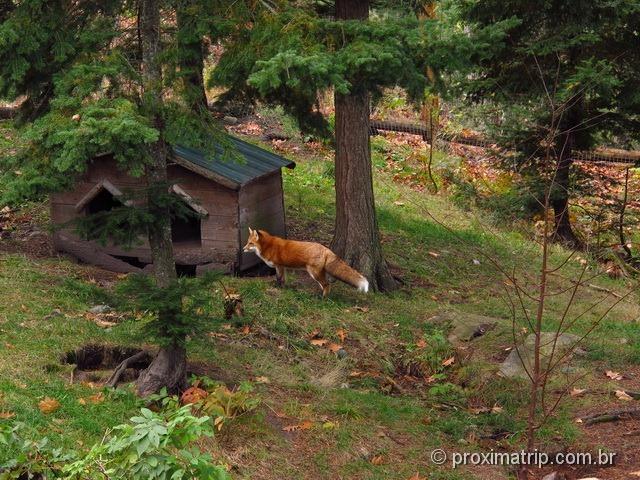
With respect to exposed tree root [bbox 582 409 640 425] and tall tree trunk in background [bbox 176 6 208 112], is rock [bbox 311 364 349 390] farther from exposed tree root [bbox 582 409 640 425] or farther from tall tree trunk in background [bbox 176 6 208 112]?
tall tree trunk in background [bbox 176 6 208 112]

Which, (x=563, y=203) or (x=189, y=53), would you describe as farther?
(x=563, y=203)

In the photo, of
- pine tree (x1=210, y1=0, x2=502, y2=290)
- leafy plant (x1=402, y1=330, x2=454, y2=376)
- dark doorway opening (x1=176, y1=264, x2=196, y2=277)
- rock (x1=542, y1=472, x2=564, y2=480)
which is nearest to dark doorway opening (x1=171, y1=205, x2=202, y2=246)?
dark doorway opening (x1=176, y1=264, x2=196, y2=277)

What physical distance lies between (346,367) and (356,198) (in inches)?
135

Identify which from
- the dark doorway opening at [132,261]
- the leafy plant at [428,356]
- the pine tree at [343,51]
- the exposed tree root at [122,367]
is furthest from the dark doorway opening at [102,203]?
the leafy plant at [428,356]

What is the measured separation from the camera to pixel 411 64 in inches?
393

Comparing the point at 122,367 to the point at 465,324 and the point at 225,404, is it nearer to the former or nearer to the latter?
the point at 225,404

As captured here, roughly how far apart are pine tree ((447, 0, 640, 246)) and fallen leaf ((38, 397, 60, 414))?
835 centimetres

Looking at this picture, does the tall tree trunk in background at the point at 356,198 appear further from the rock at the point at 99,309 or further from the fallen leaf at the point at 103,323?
the fallen leaf at the point at 103,323

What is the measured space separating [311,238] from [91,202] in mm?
3624

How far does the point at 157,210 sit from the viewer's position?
7742 mm

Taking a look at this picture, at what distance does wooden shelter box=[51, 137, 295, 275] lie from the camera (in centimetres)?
1220

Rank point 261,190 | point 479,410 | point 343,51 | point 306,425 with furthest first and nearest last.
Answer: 1. point 261,190
2. point 343,51
3. point 479,410
4. point 306,425

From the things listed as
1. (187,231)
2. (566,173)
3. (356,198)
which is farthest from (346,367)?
(566,173)

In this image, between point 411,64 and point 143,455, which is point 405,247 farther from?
point 143,455
